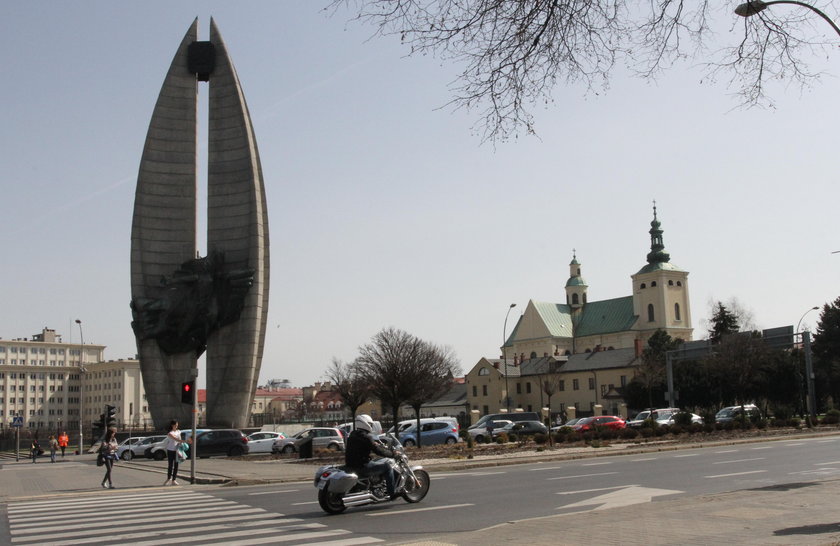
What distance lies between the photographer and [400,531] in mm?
11094

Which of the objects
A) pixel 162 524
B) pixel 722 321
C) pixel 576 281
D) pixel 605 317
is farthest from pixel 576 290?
pixel 162 524

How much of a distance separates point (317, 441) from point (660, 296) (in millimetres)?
98376

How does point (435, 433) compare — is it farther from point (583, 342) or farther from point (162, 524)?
point (583, 342)

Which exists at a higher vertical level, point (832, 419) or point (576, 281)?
point (576, 281)

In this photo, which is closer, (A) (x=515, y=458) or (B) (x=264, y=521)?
(B) (x=264, y=521)

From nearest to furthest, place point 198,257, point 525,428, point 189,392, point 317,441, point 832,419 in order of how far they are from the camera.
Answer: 1. point 189,392
2. point 317,441
3. point 832,419
4. point 525,428
5. point 198,257

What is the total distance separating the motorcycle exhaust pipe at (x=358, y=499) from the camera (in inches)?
523

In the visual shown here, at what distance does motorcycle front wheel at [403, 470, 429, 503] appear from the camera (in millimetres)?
14164

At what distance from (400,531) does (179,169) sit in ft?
142

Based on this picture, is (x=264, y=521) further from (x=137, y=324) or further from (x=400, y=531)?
(x=137, y=324)

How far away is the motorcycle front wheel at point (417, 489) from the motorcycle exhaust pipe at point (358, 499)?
0.75 metres

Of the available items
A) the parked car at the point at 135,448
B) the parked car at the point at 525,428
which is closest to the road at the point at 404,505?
the parked car at the point at 525,428

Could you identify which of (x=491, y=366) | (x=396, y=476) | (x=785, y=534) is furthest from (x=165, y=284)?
(x=491, y=366)

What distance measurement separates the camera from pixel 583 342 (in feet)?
463
